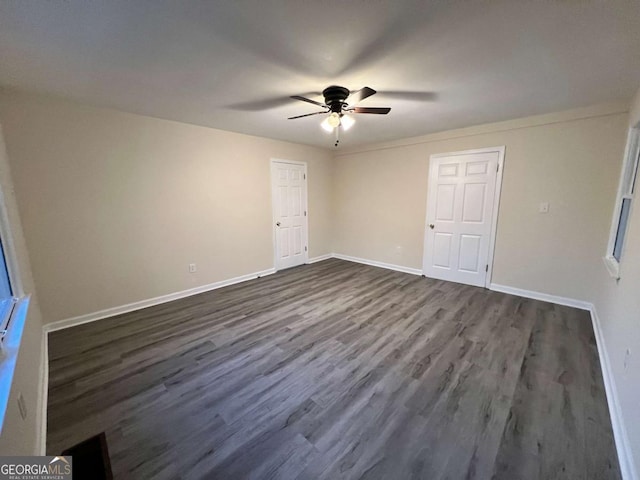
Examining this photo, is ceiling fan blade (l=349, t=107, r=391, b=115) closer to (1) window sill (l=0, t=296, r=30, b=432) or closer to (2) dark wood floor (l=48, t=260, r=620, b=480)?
(2) dark wood floor (l=48, t=260, r=620, b=480)

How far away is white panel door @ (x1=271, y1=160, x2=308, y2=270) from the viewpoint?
4.71 m

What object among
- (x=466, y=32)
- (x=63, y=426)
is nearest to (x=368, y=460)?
(x=63, y=426)

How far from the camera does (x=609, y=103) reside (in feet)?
9.18

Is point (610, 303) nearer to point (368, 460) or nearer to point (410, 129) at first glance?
point (368, 460)

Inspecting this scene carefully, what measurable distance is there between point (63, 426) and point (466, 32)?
3.43m

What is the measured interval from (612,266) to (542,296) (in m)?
1.13

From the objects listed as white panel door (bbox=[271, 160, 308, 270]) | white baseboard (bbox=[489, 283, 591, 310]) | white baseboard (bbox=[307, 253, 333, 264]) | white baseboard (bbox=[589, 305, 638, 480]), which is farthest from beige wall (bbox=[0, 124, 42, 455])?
white baseboard (bbox=[489, 283, 591, 310])

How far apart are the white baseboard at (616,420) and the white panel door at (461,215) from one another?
172 centimetres

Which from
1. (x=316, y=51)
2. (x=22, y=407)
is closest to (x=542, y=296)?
(x=316, y=51)

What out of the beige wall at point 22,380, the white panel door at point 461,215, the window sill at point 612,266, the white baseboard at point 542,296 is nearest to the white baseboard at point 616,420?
the window sill at point 612,266

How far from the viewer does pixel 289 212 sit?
495 cm

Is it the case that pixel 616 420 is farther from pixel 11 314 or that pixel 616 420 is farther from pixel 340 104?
pixel 11 314

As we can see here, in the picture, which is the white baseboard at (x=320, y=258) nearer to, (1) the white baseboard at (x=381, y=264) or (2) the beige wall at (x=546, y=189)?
(1) the white baseboard at (x=381, y=264)

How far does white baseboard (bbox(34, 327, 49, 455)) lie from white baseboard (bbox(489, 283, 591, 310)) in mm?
4788
